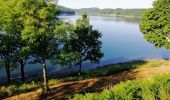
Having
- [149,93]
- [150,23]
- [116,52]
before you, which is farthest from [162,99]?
[116,52]

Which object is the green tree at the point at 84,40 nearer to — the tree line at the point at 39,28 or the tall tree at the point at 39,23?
the tree line at the point at 39,28

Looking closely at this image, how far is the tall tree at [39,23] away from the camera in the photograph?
80.7 feet

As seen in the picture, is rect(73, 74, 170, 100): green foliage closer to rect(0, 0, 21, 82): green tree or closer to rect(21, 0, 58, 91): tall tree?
rect(21, 0, 58, 91): tall tree

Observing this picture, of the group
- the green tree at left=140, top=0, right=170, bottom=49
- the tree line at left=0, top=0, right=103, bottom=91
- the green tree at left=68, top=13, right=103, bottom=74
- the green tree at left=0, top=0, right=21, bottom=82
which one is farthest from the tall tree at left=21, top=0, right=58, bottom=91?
the green tree at left=140, top=0, right=170, bottom=49

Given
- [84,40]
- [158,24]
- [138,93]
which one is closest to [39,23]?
[138,93]

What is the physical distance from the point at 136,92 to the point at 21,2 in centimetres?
1643

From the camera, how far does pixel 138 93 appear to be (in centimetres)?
1099

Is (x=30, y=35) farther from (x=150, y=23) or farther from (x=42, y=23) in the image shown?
(x=150, y=23)

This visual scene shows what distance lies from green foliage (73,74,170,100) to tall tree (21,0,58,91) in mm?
14151

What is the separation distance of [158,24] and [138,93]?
44959mm

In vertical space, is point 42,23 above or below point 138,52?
above

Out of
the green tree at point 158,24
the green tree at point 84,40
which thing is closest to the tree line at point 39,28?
the green tree at point 84,40

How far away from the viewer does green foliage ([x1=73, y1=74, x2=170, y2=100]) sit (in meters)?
10.2

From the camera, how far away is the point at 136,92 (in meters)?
11.0
